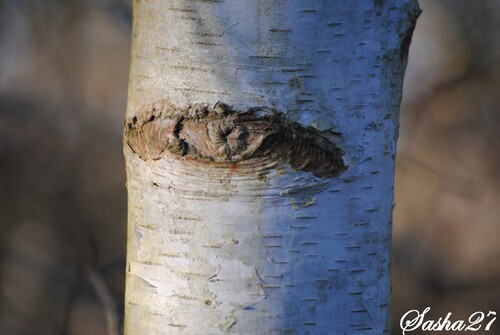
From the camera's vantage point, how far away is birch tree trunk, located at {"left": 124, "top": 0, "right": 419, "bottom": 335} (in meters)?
0.71

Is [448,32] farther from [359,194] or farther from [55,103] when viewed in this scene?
[359,194]

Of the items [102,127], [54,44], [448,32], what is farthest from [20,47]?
[448,32]

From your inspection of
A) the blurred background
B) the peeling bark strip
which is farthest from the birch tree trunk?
the blurred background

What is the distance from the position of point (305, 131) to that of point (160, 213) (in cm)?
18

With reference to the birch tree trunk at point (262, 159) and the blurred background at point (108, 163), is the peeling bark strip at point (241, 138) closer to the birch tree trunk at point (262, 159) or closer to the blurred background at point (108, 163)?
the birch tree trunk at point (262, 159)

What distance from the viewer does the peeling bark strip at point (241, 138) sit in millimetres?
711

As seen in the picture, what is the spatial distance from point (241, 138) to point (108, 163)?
3.31m

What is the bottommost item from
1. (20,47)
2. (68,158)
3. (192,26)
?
(68,158)

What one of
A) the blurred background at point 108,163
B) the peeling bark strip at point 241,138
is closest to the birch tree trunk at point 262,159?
the peeling bark strip at point 241,138

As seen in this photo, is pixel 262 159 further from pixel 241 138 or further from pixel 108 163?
pixel 108 163

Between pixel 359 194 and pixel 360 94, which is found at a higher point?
pixel 360 94

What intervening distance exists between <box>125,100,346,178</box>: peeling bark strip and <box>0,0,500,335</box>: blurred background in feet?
9.99

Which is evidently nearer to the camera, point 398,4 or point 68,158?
point 398,4

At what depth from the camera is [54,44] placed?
3959 mm
